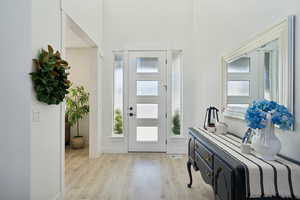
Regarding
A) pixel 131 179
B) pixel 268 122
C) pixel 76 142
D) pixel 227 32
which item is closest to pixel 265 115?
pixel 268 122

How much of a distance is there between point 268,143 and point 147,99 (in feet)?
10.4

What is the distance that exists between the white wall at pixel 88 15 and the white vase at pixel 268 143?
8.18 feet

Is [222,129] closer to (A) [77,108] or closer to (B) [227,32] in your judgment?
(B) [227,32]

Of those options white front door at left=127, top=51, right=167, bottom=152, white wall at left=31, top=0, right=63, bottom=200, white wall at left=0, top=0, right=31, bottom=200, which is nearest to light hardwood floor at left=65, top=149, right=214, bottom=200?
white front door at left=127, top=51, right=167, bottom=152

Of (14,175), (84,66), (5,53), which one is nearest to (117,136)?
(84,66)

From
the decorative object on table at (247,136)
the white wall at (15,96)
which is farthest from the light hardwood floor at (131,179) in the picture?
the decorative object on table at (247,136)

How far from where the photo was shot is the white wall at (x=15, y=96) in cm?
167

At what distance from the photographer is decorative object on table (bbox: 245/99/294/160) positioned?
4.31 ft

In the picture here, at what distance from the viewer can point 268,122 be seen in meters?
1.37

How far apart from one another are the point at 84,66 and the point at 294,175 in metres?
4.98

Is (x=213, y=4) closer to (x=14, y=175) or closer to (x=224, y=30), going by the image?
(x=224, y=30)

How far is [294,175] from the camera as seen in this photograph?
1.21 metres

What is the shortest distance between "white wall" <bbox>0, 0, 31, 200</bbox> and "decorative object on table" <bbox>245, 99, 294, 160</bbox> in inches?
72.9

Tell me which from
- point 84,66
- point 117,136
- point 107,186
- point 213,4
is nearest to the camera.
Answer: point 107,186
